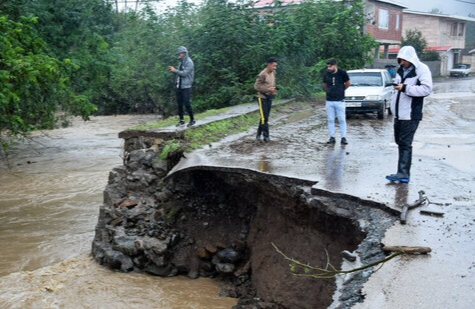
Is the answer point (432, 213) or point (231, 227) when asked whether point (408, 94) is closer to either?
point (432, 213)

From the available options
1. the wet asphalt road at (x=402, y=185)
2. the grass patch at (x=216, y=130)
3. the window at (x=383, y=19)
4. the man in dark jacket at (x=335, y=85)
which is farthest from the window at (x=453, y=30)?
the man in dark jacket at (x=335, y=85)

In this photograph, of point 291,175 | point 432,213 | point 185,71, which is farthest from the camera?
point 185,71

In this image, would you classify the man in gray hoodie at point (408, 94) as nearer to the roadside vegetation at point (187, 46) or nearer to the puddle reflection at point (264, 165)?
the puddle reflection at point (264, 165)

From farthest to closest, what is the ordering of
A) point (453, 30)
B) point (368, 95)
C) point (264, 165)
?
point (453, 30) → point (368, 95) → point (264, 165)

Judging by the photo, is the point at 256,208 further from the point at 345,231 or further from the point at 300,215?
the point at 345,231

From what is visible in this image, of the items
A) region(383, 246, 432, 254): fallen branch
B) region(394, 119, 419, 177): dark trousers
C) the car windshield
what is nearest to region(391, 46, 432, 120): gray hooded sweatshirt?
region(394, 119, 419, 177): dark trousers

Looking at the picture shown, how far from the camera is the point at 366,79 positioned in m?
18.4

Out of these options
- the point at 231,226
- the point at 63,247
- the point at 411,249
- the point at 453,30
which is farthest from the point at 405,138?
the point at 453,30

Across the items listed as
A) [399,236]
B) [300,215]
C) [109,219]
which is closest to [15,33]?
[109,219]

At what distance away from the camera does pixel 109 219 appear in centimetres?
974

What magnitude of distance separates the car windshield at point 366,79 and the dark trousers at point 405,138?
10.6 meters

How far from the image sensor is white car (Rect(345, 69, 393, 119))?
56.5ft

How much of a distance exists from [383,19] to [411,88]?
135ft

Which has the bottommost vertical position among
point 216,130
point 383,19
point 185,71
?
point 216,130
